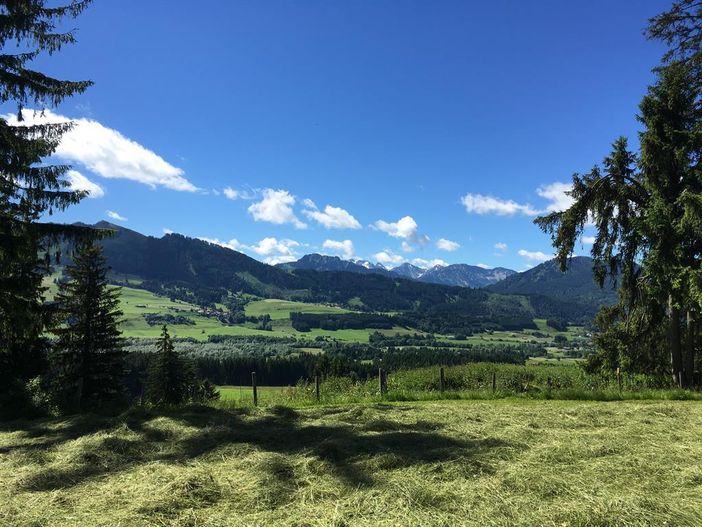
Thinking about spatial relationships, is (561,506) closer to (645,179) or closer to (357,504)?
(357,504)

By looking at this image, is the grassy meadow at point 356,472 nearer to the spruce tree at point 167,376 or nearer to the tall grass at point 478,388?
the tall grass at point 478,388

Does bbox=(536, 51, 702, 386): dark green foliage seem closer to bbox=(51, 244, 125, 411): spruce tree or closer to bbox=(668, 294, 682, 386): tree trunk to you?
bbox=(668, 294, 682, 386): tree trunk

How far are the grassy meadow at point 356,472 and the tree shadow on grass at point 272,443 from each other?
0.04 meters

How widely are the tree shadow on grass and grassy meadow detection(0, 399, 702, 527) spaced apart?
1.4 inches

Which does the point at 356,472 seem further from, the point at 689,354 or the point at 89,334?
the point at 89,334

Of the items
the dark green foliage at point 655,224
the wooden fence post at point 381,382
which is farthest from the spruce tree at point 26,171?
the dark green foliage at point 655,224

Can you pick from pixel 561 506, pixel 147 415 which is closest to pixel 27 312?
pixel 147 415

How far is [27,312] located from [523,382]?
19362 mm

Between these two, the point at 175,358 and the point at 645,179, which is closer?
the point at 645,179

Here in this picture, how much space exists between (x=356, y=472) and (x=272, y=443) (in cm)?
254

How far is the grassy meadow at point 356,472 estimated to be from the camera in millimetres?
5234

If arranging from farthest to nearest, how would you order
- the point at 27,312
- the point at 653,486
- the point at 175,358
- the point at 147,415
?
the point at 175,358 < the point at 27,312 < the point at 147,415 < the point at 653,486

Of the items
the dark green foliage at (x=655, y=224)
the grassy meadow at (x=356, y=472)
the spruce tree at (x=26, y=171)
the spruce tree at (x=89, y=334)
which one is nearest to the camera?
the grassy meadow at (x=356, y=472)

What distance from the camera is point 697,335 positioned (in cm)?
2123
